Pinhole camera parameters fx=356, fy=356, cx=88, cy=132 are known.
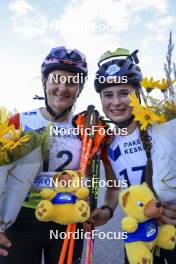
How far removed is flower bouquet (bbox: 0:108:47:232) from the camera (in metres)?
2.44

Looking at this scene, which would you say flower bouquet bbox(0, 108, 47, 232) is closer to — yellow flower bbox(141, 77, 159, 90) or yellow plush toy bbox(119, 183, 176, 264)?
yellow plush toy bbox(119, 183, 176, 264)

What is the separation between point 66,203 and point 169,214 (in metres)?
0.76

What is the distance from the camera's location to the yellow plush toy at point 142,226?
254 cm

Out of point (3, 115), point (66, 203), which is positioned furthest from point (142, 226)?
point (3, 115)

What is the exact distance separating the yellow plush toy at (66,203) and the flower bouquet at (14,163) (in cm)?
18

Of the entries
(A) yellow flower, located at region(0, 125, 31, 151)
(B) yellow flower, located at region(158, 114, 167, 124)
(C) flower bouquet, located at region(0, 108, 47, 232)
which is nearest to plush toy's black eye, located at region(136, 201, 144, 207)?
(B) yellow flower, located at region(158, 114, 167, 124)

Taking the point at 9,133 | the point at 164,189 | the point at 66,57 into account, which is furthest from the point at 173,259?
the point at 66,57

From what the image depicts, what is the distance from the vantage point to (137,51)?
12.3 ft

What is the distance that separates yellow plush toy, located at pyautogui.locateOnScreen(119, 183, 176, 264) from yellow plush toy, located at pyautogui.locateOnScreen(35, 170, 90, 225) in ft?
1.00

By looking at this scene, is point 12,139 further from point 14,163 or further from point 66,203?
point 66,203

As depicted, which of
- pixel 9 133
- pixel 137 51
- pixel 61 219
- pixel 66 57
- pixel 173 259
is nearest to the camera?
pixel 9 133

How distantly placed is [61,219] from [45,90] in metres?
1.34

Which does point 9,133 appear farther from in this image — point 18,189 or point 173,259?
point 173,259

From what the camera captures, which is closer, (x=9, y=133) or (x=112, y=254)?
(x=9, y=133)
